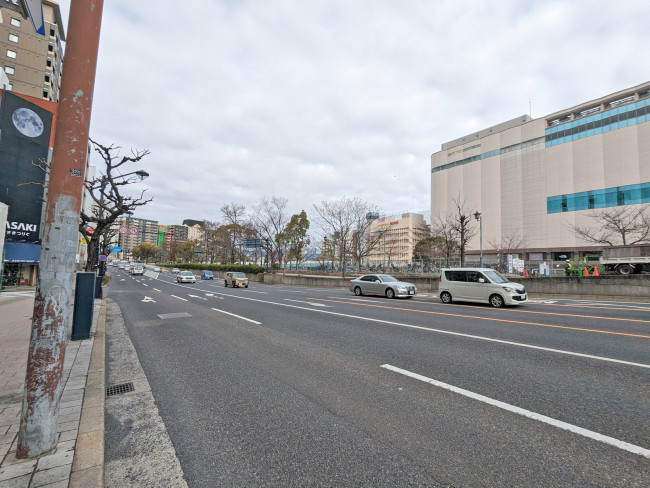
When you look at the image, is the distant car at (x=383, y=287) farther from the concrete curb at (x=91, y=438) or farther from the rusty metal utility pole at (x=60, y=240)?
the rusty metal utility pole at (x=60, y=240)

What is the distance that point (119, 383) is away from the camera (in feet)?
15.2

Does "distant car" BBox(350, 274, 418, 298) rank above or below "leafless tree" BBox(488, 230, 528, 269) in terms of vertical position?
below

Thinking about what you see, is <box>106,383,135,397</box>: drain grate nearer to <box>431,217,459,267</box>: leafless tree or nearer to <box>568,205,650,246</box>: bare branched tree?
<box>431,217,459,267</box>: leafless tree

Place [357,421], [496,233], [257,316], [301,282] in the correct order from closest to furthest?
[357,421] < [257,316] < [301,282] < [496,233]

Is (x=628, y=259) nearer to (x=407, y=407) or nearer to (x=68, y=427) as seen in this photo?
(x=407, y=407)

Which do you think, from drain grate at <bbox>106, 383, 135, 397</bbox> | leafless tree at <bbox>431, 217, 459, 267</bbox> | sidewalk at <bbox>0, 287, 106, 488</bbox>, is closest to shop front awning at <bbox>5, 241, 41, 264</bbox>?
sidewalk at <bbox>0, 287, 106, 488</bbox>

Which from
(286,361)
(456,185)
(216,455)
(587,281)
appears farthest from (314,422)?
(456,185)

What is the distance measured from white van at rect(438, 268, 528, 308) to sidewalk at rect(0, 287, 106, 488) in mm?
13986

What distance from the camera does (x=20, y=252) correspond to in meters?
22.3

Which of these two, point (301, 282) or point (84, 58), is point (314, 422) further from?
point (301, 282)

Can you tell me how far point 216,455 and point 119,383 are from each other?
2876 millimetres

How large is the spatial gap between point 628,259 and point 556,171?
46.4 meters

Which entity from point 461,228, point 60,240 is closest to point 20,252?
point 60,240

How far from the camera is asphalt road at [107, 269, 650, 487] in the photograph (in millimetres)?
2516
